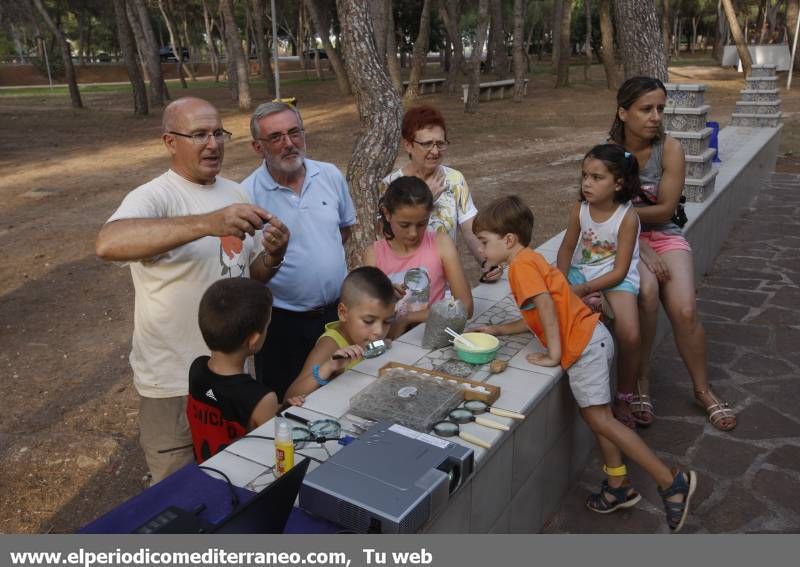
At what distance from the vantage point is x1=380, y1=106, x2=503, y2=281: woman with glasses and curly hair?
11.7 feet

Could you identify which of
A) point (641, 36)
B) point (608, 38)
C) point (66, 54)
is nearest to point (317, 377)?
point (641, 36)

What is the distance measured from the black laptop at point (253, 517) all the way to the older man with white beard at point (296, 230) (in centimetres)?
180

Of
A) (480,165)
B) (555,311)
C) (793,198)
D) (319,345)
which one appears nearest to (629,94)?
(555,311)

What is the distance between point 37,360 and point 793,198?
9371mm

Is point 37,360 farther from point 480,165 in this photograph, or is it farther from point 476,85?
point 476,85

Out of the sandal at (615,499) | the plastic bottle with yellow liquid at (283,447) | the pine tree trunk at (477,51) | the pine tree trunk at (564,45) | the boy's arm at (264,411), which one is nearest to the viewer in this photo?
the plastic bottle with yellow liquid at (283,447)

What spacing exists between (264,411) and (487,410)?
80 centimetres

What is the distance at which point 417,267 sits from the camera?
3.31 meters

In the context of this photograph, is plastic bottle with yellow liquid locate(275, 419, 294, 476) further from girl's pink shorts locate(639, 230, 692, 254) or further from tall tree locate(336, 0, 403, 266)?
tall tree locate(336, 0, 403, 266)

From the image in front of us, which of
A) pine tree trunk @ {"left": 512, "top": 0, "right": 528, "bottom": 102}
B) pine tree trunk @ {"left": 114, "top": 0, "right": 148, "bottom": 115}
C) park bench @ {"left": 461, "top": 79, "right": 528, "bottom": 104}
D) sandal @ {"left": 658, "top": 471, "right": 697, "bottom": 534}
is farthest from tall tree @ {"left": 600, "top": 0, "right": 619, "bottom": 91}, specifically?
sandal @ {"left": 658, "top": 471, "right": 697, "bottom": 534}

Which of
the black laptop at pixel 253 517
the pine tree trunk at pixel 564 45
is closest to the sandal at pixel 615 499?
the black laptop at pixel 253 517

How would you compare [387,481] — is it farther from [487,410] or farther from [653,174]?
[653,174]

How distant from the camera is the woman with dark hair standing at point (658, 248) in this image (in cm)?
367

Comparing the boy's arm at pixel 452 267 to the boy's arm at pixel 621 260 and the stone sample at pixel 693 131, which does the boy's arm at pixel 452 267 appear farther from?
the stone sample at pixel 693 131
